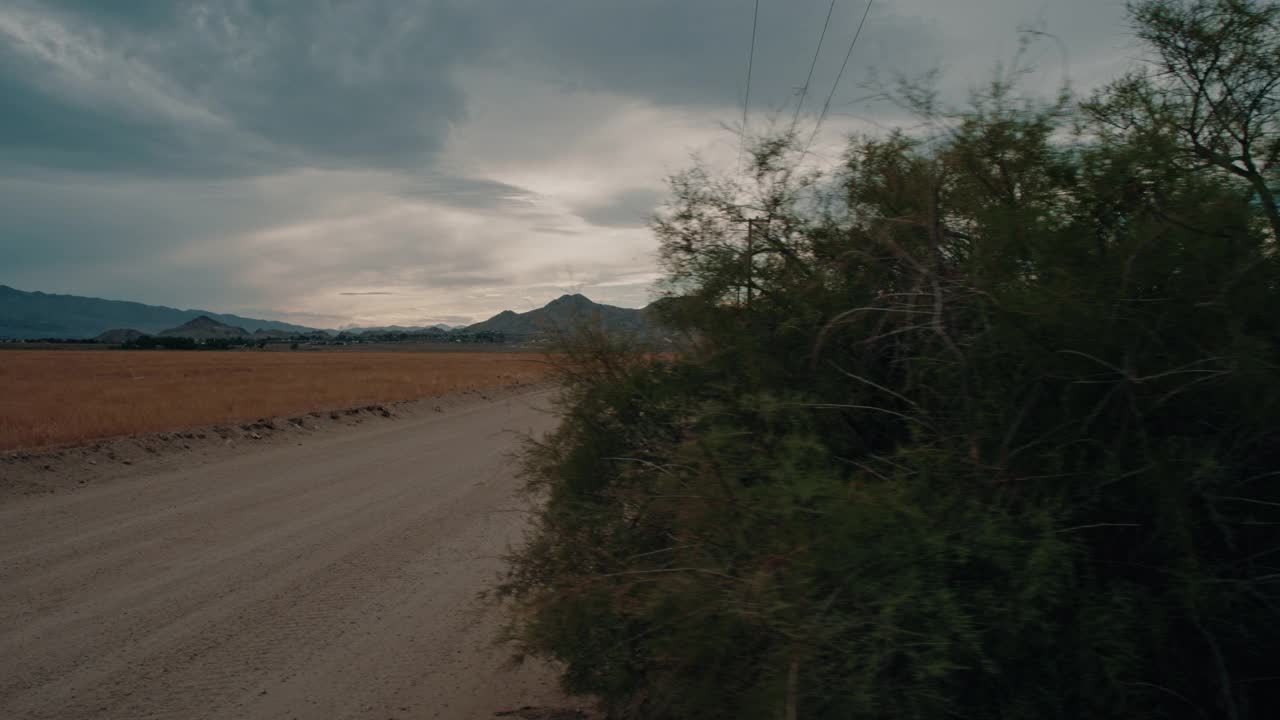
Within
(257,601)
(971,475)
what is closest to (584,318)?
(971,475)

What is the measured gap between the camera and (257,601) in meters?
6.15

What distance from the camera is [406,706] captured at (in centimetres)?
448

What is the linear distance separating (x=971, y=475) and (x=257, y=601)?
544 centimetres

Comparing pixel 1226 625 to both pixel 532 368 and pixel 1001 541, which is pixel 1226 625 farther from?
pixel 532 368

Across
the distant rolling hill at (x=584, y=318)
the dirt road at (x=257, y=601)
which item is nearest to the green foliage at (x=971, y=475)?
the distant rolling hill at (x=584, y=318)

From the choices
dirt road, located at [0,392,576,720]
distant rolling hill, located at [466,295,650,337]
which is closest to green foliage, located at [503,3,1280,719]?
distant rolling hill, located at [466,295,650,337]

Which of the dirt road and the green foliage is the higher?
the green foliage

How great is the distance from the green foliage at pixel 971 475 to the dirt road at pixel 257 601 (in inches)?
52.2

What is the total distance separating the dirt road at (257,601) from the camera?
4.59 metres

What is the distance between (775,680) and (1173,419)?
71.2 inches

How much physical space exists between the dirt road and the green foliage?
52.2 inches

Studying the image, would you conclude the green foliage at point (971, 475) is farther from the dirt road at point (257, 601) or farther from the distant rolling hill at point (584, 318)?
the dirt road at point (257, 601)

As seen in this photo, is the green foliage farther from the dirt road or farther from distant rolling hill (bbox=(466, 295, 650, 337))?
the dirt road

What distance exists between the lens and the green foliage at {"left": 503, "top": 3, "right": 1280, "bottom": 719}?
2529 millimetres
